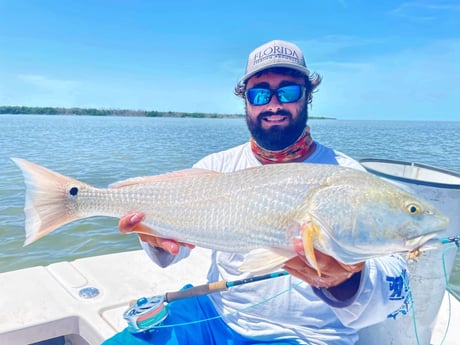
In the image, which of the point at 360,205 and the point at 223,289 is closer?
the point at 360,205

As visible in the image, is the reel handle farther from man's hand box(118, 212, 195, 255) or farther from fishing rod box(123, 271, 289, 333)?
man's hand box(118, 212, 195, 255)

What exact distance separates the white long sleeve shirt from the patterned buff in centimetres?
8

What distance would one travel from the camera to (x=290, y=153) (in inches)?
118

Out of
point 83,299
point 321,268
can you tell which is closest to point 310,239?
point 321,268

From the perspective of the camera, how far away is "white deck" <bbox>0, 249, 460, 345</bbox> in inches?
123

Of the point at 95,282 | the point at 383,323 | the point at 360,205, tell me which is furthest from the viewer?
the point at 95,282

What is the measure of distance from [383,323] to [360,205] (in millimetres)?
1278

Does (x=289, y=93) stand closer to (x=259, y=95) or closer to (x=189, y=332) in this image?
(x=259, y=95)

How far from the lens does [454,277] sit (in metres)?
6.18

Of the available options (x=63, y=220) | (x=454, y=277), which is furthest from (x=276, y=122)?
(x=454, y=277)

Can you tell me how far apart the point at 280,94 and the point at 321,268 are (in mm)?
1476

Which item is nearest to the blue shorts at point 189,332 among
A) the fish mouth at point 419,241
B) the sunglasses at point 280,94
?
the fish mouth at point 419,241

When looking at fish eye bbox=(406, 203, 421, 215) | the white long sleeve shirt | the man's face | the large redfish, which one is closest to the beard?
the man's face

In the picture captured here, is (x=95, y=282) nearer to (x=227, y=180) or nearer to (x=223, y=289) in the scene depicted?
(x=223, y=289)
